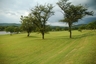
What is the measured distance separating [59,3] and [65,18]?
607cm

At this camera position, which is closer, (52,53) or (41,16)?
(52,53)

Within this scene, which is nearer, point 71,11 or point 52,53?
point 52,53

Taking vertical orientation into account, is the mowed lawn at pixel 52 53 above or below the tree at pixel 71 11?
below

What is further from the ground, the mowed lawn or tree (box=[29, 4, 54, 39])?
tree (box=[29, 4, 54, 39])

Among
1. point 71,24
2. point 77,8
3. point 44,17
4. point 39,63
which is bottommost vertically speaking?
point 39,63

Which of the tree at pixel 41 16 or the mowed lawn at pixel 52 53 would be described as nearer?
the mowed lawn at pixel 52 53

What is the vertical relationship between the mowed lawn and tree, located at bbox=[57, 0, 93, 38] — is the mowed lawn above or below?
below

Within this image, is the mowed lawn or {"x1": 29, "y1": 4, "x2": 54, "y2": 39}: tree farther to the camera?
{"x1": 29, "y1": 4, "x2": 54, "y2": 39}: tree

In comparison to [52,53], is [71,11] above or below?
above

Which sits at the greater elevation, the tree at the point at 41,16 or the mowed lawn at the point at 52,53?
the tree at the point at 41,16

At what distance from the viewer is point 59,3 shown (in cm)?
4272

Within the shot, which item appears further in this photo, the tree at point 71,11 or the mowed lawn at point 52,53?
the tree at point 71,11

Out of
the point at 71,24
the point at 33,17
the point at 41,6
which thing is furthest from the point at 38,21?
the point at 71,24

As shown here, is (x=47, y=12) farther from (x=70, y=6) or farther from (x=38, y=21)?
(x=70, y=6)
